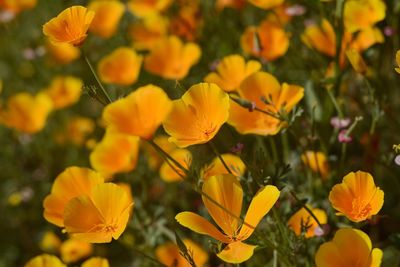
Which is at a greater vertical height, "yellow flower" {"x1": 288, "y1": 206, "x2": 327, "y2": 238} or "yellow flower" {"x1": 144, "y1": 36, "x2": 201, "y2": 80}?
"yellow flower" {"x1": 288, "y1": 206, "x2": 327, "y2": 238}

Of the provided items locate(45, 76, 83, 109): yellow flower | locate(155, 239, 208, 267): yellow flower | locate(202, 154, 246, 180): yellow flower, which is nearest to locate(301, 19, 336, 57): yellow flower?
locate(202, 154, 246, 180): yellow flower

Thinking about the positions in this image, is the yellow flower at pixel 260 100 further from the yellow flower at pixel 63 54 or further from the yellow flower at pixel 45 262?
the yellow flower at pixel 63 54

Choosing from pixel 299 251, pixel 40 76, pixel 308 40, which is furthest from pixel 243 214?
pixel 40 76

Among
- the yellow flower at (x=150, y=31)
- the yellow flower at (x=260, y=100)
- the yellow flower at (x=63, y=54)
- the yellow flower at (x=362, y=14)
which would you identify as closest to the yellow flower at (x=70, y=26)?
the yellow flower at (x=260, y=100)

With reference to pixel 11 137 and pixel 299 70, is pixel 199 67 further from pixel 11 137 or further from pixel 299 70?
pixel 11 137

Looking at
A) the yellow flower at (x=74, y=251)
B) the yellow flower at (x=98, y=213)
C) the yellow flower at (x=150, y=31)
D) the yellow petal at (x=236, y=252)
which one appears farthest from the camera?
the yellow flower at (x=150, y=31)

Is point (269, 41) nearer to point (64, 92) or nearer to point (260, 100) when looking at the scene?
point (260, 100)

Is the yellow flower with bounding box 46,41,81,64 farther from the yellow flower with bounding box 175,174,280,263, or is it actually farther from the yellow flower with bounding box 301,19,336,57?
the yellow flower with bounding box 175,174,280,263

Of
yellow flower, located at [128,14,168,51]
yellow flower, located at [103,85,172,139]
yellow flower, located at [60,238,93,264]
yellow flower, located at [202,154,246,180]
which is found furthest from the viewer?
yellow flower, located at [128,14,168,51]
